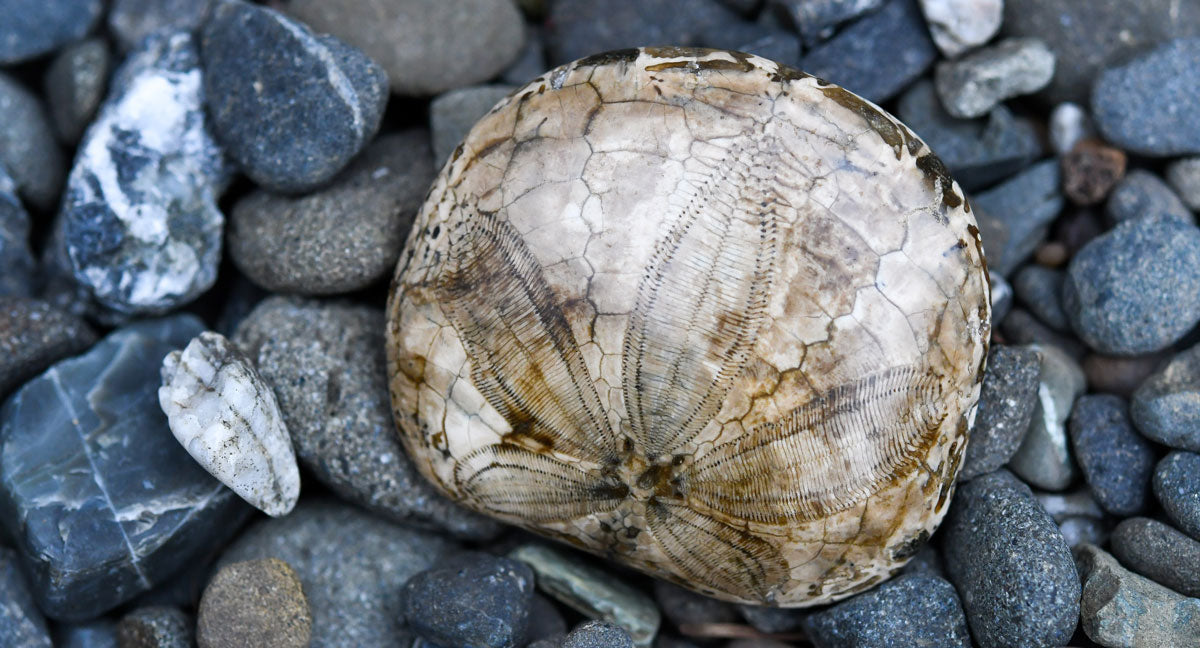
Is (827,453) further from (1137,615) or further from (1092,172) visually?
(1092,172)

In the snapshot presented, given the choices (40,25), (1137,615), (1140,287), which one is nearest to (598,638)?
(1137,615)

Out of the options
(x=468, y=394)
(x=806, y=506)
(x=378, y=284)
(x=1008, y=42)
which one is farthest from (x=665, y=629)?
(x=1008, y=42)

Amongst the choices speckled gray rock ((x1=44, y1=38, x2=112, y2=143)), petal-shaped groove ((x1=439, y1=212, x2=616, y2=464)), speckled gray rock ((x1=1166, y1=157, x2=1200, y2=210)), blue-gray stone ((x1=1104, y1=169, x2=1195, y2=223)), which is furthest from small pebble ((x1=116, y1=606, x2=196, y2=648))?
speckled gray rock ((x1=1166, y1=157, x2=1200, y2=210))

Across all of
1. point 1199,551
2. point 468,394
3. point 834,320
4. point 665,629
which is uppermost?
point 834,320

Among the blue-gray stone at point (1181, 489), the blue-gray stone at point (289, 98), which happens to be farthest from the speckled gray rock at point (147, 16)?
the blue-gray stone at point (1181, 489)

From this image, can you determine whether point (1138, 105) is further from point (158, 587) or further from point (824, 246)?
point (158, 587)

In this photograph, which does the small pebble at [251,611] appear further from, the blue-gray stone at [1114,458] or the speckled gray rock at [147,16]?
the blue-gray stone at [1114,458]
